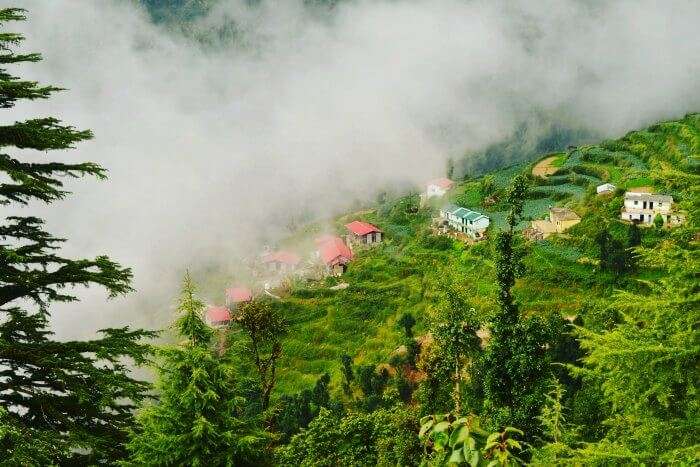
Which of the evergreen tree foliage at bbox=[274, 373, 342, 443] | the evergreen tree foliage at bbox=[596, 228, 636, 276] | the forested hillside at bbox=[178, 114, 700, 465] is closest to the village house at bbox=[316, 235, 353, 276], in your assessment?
the forested hillside at bbox=[178, 114, 700, 465]

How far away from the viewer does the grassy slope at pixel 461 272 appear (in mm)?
60312

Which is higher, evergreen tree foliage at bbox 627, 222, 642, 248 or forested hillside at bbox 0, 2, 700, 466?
evergreen tree foliage at bbox 627, 222, 642, 248

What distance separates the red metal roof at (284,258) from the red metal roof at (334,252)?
6.04 metres

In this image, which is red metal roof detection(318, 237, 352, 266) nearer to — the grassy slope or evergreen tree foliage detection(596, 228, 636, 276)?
the grassy slope

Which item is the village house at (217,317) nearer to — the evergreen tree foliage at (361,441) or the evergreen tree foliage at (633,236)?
the evergreen tree foliage at (633,236)

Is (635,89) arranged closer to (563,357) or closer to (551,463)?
(563,357)

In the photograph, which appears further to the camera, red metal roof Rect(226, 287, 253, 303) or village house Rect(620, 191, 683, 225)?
red metal roof Rect(226, 287, 253, 303)

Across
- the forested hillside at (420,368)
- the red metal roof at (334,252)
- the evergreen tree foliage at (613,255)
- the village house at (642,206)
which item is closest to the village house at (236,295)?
the red metal roof at (334,252)

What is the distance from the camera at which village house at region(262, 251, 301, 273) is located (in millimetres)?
113812

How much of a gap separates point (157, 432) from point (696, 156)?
10.1 metres

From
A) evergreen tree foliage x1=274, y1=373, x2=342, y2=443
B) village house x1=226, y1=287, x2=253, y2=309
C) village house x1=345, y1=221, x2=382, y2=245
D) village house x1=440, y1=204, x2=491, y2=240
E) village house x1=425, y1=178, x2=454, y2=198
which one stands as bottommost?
evergreen tree foliage x1=274, y1=373, x2=342, y2=443

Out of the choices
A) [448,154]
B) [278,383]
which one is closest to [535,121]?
[448,154]

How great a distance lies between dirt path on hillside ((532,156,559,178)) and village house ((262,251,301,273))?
2063 inches

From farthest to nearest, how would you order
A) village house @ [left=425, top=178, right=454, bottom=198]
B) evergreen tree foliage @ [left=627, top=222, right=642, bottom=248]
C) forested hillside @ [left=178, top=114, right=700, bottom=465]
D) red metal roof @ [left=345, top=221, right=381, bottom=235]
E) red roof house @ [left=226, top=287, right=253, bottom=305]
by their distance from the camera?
1. village house @ [left=425, top=178, right=454, bottom=198]
2. red metal roof @ [left=345, top=221, right=381, bottom=235]
3. red roof house @ [left=226, top=287, right=253, bottom=305]
4. evergreen tree foliage @ [left=627, top=222, right=642, bottom=248]
5. forested hillside @ [left=178, top=114, right=700, bottom=465]
